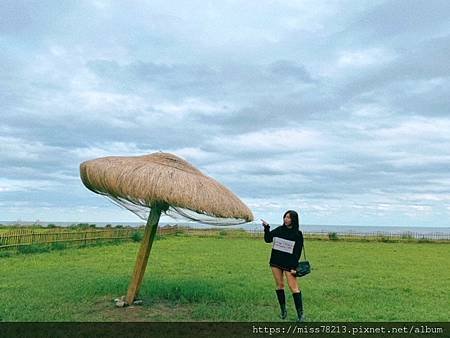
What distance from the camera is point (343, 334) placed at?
6.79 meters

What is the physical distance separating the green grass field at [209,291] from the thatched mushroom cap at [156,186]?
1688 millimetres

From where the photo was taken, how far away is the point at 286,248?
24.2ft

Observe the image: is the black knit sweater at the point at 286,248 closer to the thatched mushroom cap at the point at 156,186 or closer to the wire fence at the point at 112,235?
the thatched mushroom cap at the point at 156,186

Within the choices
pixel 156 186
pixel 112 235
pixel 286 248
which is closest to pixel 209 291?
pixel 286 248

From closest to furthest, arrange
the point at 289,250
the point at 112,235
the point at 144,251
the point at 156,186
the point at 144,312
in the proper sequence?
the point at 289,250 < the point at 156,186 < the point at 144,312 < the point at 144,251 < the point at 112,235

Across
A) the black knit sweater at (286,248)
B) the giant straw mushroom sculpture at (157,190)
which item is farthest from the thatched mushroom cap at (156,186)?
the black knit sweater at (286,248)

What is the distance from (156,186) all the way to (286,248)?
2112 mm

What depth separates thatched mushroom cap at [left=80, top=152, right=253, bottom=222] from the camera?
7.44m

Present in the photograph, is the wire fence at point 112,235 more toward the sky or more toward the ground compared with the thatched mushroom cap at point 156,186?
→ more toward the ground

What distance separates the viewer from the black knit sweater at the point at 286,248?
7316mm

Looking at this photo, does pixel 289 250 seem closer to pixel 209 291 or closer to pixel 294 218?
pixel 294 218

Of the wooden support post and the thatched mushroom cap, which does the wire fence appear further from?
the thatched mushroom cap

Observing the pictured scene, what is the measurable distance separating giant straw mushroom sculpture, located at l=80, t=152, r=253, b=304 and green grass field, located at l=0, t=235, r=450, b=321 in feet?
3.03

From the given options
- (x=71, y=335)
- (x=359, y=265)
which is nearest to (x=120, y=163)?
(x=71, y=335)
